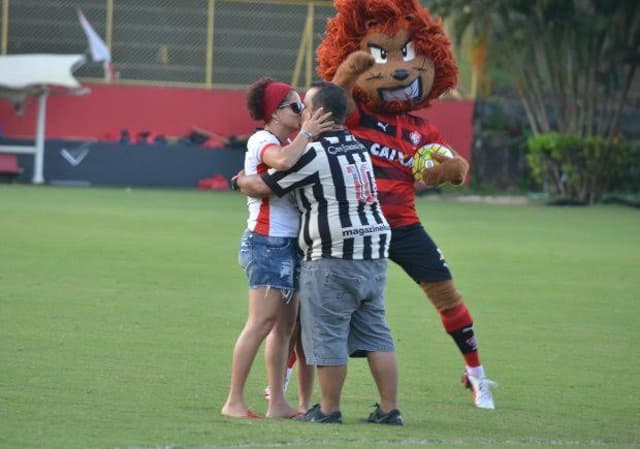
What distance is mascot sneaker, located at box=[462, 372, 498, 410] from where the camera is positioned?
812 centimetres

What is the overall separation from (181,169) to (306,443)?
943 inches

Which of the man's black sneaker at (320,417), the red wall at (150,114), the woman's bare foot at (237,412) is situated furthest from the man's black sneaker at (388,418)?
the red wall at (150,114)

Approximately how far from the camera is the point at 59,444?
20.9ft

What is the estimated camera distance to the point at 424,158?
860 centimetres

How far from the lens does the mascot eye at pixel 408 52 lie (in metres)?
9.25

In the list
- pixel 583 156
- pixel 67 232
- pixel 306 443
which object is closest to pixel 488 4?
pixel 583 156

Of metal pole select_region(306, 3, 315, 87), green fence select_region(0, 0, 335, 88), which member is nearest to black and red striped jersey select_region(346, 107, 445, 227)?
green fence select_region(0, 0, 335, 88)

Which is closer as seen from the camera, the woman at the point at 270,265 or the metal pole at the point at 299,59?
the woman at the point at 270,265

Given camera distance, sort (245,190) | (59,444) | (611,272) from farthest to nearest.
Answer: (611,272) → (245,190) → (59,444)

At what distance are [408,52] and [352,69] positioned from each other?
3.10 ft

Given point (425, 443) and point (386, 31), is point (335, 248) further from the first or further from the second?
point (386, 31)

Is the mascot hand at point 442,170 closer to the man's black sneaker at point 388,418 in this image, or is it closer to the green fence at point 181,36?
the man's black sneaker at point 388,418

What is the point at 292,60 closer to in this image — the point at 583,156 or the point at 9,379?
the point at 583,156

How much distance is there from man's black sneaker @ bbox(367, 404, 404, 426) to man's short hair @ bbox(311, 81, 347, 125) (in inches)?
58.3
